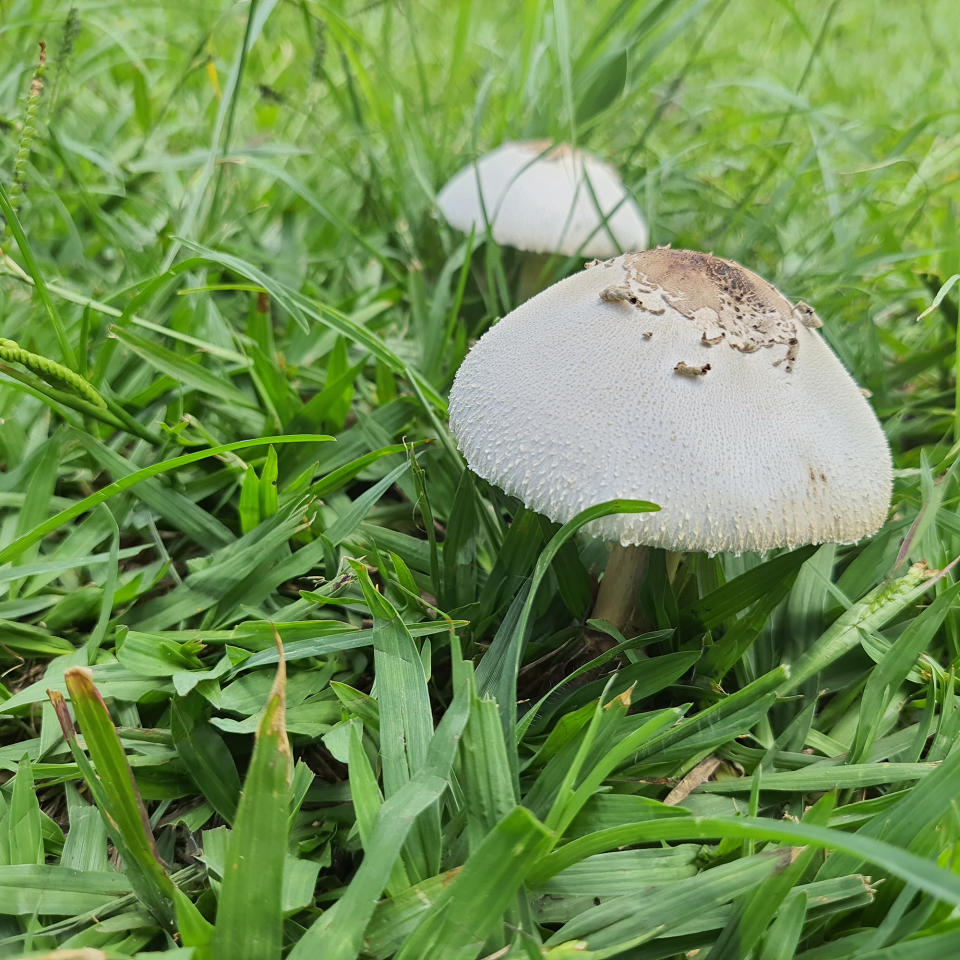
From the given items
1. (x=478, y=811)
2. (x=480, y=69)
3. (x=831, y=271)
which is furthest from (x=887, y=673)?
(x=480, y=69)

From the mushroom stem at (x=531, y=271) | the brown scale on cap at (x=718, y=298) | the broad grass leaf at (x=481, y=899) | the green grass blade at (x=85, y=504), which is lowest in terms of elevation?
the broad grass leaf at (x=481, y=899)

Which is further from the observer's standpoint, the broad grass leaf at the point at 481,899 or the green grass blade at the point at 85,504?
the green grass blade at the point at 85,504

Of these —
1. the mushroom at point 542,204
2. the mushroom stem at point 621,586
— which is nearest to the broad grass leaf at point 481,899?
the mushroom stem at point 621,586

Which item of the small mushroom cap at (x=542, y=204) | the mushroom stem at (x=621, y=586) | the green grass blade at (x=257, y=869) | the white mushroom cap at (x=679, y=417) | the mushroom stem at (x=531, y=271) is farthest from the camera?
the mushroom stem at (x=531, y=271)

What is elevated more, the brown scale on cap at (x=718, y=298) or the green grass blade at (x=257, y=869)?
the brown scale on cap at (x=718, y=298)

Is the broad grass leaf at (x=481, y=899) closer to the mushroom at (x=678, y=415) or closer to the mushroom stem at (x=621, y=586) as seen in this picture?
the mushroom at (x=678, y=415)

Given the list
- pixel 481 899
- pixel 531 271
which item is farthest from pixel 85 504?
pixel 531 271

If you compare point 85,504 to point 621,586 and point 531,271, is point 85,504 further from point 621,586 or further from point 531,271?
point 531,271
